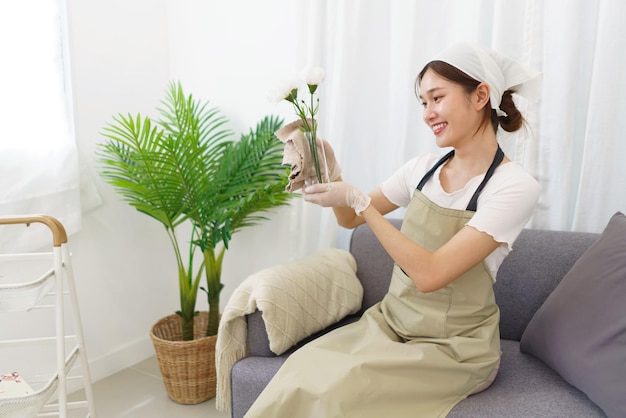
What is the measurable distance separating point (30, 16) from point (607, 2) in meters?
2.01

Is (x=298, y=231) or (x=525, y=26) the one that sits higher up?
(x=525, y=26)

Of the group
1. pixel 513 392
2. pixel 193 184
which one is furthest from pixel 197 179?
pixel 513 392

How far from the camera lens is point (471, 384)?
138cm

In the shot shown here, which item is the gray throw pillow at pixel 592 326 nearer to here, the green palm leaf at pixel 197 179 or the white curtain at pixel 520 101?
the white curtain at pixel 520 101

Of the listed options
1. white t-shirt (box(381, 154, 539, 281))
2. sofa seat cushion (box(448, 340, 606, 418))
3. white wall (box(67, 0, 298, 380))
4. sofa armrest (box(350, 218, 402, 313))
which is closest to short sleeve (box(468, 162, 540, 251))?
white t-shirt (box(381, 154, 539, 281))

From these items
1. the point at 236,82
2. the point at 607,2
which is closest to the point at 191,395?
the point at 236,82

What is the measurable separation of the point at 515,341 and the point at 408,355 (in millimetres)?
612

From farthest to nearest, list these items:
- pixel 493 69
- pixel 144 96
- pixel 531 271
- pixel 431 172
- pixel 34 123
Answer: pixel 144 96, pixel 34 123, pixel 531 271, pixel 431 172, pixel 493 69

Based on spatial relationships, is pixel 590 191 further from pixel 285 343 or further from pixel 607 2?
pixel 285 343

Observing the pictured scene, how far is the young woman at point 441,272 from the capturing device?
4.17 ft

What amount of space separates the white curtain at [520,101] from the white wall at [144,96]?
32cm

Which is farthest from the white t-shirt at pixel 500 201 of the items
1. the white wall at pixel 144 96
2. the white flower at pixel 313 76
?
the white wall at pixel 144 96

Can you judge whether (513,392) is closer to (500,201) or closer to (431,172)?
(500,201)

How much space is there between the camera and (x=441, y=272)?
4.35 feet
